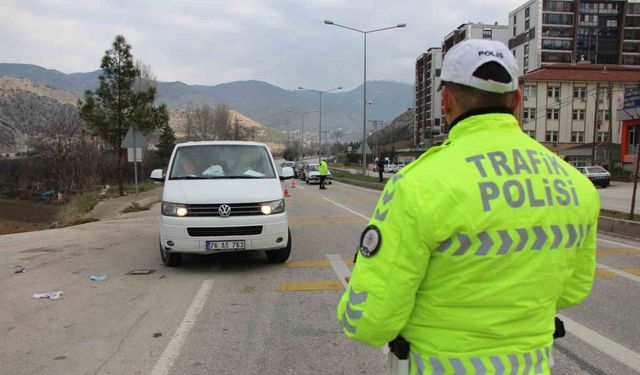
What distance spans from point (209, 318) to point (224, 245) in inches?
79.2

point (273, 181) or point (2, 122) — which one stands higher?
point (2, 122)

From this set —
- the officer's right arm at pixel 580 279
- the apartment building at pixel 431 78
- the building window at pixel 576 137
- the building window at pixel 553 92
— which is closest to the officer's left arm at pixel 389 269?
the officer's right arm at pixel 580 279

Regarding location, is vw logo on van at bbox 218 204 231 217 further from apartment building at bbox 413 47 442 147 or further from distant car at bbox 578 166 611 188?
apartment building at bbox 413 47 442 147

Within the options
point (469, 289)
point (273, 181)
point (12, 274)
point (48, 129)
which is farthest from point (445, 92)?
point (48, 129)

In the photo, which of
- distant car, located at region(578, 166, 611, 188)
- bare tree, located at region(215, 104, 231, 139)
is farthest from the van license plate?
bare tree, located at region(215, 104, 231, 139)

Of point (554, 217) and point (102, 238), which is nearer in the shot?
point (554, 217)

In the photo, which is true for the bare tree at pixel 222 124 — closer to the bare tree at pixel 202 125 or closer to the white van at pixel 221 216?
the bare tree at pixel 202 125

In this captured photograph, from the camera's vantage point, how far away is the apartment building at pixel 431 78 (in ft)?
370

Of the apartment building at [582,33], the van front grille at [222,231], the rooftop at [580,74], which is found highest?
the apartment building at [582,33]

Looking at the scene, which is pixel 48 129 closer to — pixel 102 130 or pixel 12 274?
pixel 102 130

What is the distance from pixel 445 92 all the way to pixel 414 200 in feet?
1.58

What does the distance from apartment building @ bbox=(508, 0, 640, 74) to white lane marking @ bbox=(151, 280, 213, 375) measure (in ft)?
350

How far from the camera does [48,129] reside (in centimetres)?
3120

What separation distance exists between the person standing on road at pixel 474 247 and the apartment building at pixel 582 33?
109383mm
